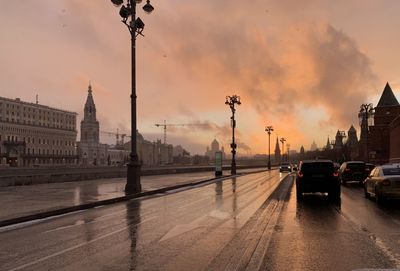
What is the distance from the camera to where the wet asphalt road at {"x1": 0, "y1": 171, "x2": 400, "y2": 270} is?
8.42 m

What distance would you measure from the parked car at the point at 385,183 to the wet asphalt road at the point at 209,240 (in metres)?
1.59

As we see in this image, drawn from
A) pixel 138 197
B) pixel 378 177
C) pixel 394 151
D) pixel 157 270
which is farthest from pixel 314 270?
pixel 394 151

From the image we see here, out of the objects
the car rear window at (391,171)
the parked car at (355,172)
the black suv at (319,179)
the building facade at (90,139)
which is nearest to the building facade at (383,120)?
the parked car at (355,172)

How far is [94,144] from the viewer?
577 ft

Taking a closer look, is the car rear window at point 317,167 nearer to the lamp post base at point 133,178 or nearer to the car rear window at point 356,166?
the lamp post base at point 133,178

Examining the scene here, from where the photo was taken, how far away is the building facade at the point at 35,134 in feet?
439

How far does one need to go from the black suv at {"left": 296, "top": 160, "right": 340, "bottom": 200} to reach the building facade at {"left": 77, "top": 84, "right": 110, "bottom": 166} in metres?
151

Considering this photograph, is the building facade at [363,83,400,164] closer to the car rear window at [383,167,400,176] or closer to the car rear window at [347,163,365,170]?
the car rear window at [347,163,365,170]

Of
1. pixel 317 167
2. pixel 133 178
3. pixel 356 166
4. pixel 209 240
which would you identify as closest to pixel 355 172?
pixel 356 166

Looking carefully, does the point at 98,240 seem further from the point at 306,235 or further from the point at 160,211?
the point at 160,211

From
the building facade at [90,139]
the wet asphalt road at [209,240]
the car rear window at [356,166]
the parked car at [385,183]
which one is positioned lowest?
the wet asphalt road at [209,240]

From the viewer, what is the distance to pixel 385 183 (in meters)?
19.1

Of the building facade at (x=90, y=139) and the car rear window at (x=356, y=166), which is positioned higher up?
the building facade at (x=90, y=139)

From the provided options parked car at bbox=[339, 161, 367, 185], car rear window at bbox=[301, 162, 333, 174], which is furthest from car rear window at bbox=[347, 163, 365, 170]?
car rear window at bbox=[301, 162, 333, 174]
